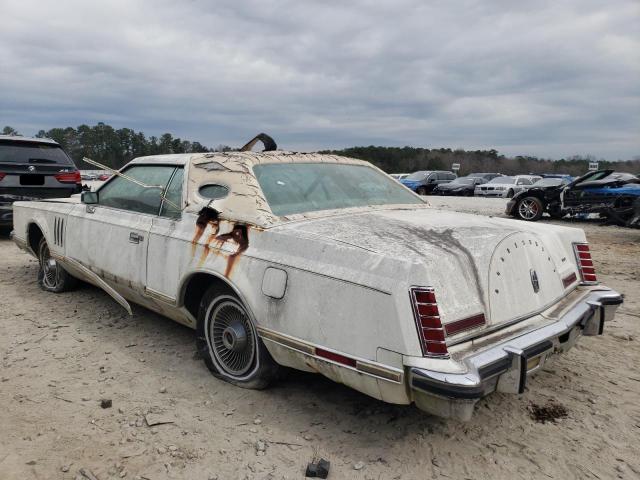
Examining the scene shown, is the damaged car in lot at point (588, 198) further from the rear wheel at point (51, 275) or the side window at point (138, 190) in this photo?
the rear wheel at point (51, 275)

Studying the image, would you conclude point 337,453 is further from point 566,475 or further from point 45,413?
point 45,413

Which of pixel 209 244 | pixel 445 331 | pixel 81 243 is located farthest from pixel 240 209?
pixel 81 243

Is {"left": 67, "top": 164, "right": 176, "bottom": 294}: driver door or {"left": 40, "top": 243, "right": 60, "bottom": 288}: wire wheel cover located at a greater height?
{"left": 67, "top": 164, "right": 176, "bottom": 294}: driver door

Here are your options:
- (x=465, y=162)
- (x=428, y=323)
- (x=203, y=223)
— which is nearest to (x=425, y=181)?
(x=203, y=223)

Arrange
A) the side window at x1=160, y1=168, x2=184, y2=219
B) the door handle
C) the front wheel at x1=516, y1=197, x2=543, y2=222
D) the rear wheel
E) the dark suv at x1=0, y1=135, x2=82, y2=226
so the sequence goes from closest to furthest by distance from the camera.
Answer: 1. the side window at x1=160, y1=168, x2=184, y2=219
2. the door handle
3. the rear wheel
4. the dark suv at x1=0, y1=135, x2=82, y2=226
5. the front wheel at x1=516, y1=197, x2=543, y2=222

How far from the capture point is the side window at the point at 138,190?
369 centimetres

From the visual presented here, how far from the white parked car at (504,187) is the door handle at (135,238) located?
22729mm

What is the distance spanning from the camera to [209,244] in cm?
304

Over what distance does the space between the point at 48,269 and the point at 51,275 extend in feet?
0.23

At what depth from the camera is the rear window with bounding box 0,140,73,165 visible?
793 cm

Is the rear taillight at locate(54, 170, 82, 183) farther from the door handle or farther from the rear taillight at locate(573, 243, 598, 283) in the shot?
the rear taillight at locate(573, 243, 598, 283)

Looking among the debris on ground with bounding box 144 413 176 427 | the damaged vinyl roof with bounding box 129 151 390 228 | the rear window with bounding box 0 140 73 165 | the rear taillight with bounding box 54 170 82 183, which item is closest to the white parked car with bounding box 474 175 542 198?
the rear taillight with bounding box 54 170 82 183

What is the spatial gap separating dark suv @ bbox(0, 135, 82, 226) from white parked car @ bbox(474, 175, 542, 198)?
20.2 m

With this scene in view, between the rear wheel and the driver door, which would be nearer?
the driver door
